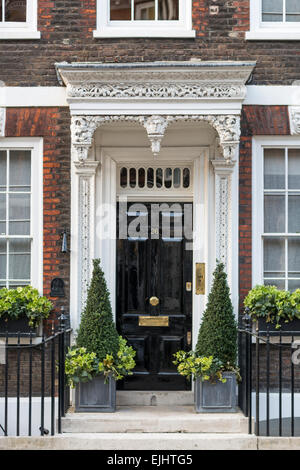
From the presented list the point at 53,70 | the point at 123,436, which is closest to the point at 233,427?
the point at 123,436

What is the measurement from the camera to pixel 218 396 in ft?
26.0

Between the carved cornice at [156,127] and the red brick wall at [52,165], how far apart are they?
2.00ft

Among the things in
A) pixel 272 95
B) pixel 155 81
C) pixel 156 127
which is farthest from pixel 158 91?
pixel 272 95

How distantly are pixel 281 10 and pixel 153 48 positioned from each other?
163 cm

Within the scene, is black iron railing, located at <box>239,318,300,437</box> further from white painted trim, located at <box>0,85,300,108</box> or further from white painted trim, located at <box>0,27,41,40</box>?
white painted trim, located at <box>0,27,41,40</box>

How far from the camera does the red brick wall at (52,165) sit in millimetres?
8562

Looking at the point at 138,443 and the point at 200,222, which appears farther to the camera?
the point at 200,222

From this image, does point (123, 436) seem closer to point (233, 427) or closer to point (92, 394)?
point (92, 394)

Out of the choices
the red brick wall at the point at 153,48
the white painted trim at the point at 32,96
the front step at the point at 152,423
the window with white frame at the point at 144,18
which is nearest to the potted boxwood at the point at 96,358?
the front step at the point at 152,423

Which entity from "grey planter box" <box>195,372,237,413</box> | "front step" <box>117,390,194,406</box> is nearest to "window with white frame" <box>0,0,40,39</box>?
"front step" <box>117,390,194,406</box>

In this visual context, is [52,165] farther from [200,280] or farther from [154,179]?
[200,280]

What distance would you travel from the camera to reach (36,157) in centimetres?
865

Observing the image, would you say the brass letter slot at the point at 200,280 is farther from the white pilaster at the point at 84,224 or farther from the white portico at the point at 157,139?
the white pilaster at the point at 84,224

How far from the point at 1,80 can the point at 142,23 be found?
183cm
